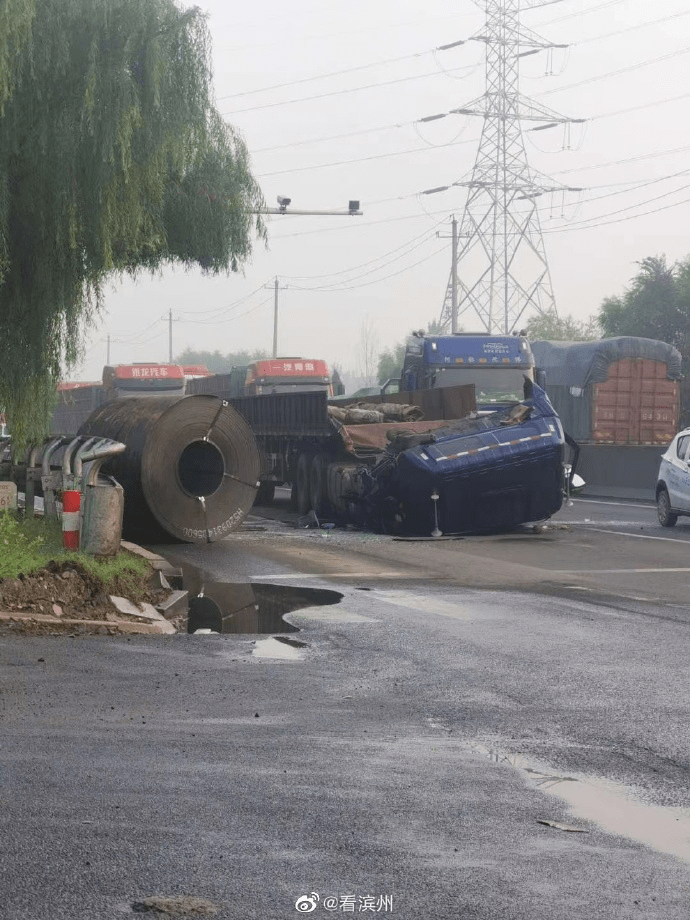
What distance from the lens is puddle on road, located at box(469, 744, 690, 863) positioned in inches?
192

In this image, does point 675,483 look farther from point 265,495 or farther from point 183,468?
point 265,495

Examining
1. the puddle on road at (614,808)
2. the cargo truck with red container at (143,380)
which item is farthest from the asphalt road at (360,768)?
the cargo truck with red container at (143,380)

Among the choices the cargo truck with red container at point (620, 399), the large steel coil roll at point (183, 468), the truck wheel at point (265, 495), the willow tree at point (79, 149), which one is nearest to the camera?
the willow tree at point (79, 149)

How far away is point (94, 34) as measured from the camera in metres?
14.9

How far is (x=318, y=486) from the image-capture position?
78.6 ft

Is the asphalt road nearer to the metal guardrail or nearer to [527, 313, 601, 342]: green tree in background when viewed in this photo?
the metal guardrail

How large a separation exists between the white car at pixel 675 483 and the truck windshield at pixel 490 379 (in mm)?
3144

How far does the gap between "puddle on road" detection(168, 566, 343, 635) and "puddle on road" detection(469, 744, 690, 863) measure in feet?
15.4

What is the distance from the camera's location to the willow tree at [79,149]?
14.7 metres

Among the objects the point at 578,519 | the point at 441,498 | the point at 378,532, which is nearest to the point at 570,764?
the point at 441,498

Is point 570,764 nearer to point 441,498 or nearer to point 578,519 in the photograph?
point 441,498

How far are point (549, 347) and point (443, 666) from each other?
30.9 metres

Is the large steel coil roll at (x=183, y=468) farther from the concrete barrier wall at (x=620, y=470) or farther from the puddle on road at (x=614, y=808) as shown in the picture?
the concrete barrier wall at (x=620, y=470)

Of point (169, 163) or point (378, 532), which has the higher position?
point (169, 163)
